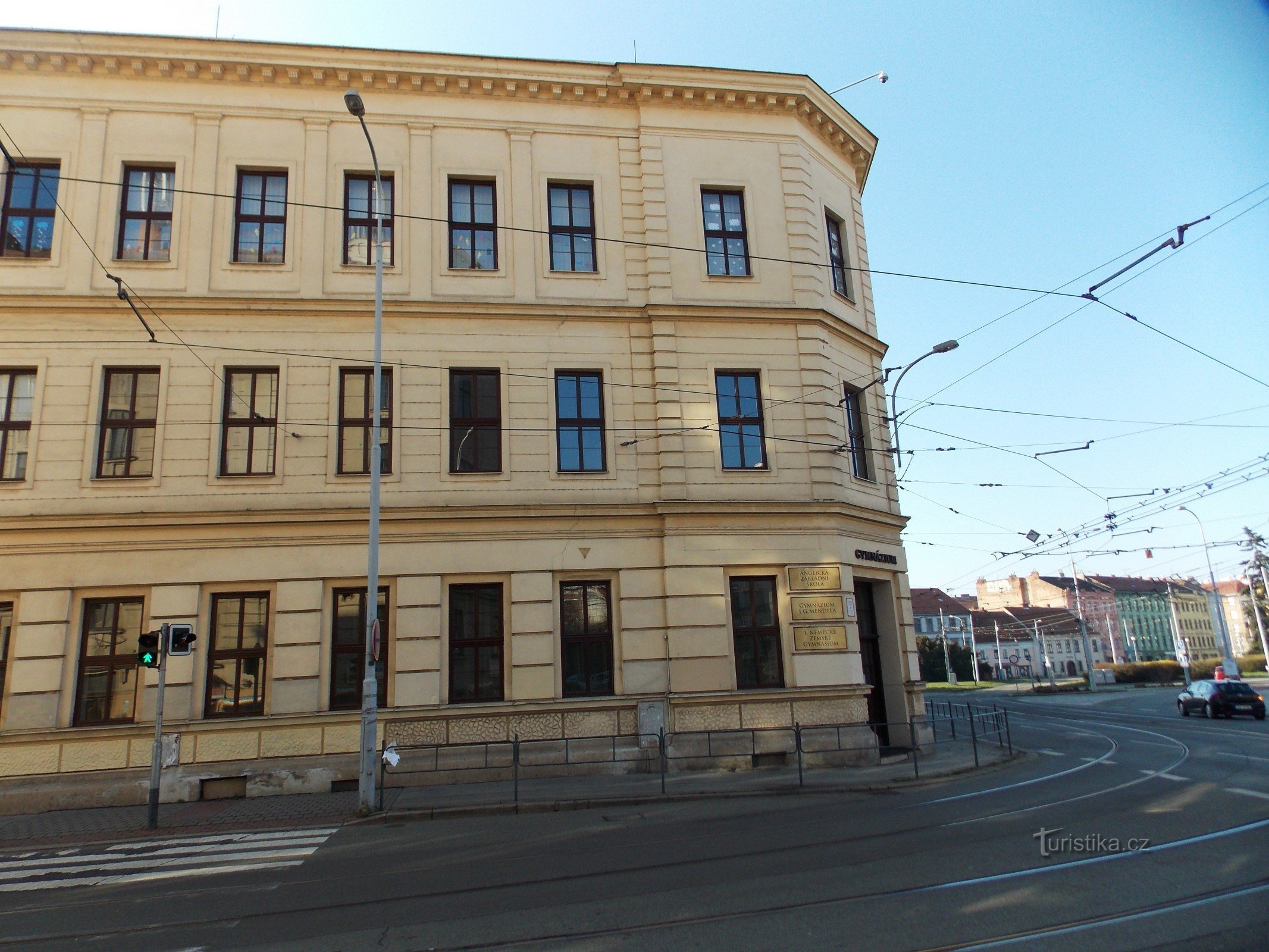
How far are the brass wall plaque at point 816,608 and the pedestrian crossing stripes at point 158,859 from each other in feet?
34.8

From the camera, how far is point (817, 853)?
9.26 m

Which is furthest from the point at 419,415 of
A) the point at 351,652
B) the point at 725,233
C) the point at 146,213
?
the point at 725,233

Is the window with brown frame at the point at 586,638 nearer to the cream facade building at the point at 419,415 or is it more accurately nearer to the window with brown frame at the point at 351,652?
the cream facade building at the point at 419,415

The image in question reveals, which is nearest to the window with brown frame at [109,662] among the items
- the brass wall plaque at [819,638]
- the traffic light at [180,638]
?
the traffic light at [180,638]

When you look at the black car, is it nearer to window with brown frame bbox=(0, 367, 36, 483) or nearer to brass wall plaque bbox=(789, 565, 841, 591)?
brass wall plaque bbox=(789, 565, 841, 591)

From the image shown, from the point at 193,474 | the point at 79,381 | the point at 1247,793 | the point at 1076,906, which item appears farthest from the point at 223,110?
the point at 1247,793

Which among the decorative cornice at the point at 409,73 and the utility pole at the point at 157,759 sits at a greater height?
the decorative cornice at the point at 409,73

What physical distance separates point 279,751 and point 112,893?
715 centimetres

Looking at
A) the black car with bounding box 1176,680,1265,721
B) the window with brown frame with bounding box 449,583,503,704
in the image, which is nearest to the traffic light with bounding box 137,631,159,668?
the window with brown frame with bounding box 449,583,503,704

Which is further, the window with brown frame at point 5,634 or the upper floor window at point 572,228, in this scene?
the upper floor window at point 572,228

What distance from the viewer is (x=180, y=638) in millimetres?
13211

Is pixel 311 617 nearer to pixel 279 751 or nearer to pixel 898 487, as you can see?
pixel 279 751

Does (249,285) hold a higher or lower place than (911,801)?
higher

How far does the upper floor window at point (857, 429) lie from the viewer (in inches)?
805
